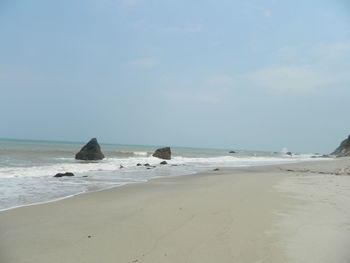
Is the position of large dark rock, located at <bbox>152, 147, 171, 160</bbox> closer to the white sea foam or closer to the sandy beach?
the white sea foam

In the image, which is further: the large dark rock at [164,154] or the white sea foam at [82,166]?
the large dark rock at [164,154]

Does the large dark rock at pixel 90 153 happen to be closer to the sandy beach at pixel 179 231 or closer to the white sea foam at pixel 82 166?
the white sea foam at pixel 82 166

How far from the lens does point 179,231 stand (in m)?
5.04

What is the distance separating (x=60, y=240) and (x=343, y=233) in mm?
4571

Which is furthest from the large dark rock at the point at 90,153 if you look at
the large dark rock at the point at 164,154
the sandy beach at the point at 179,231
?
the sandy beach at the point at 179,231

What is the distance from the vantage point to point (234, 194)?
29.4 feet

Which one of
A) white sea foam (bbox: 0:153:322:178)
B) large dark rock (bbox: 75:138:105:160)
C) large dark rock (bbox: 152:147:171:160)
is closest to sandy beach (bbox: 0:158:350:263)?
white sea foam (bbox: 0:153:322:178)

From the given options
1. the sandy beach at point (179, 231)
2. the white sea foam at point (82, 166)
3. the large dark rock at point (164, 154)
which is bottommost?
the white sea foam at point (82, 166)

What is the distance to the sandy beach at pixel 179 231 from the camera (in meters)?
4.00

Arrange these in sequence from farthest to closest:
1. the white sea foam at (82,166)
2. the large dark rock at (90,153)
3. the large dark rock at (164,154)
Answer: the large dark rock at (164,154)
the large dark rock at (90,153)
the white sea foam at (82,166)

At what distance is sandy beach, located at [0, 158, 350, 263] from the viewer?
4.00m

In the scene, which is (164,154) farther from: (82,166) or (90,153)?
(82,166)

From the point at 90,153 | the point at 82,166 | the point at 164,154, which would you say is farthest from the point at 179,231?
the point at 164,154

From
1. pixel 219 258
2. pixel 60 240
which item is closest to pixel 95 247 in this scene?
pixel 60 240
